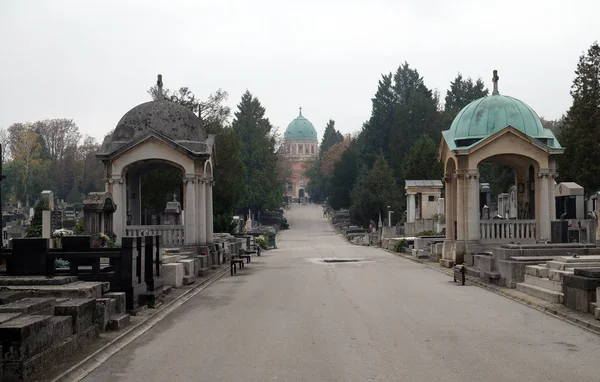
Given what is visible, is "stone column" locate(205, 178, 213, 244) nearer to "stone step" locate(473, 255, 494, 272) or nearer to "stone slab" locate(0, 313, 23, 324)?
"stone step" locate(473, 255, 494, 272)

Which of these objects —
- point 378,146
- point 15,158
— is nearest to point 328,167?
point 378,146

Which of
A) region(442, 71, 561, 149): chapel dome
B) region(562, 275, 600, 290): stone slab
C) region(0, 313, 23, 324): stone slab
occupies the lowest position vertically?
region(562, 275, 600, 290): stone slab

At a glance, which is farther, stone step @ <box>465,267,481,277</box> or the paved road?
stone step @ <box>465,267,481,277</box>

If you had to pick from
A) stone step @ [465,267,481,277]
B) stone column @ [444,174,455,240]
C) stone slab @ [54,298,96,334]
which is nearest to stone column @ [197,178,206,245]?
stone column @ [444,174,455,240]

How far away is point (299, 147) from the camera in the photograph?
17900cm

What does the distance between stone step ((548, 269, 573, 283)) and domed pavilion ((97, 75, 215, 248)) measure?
14.1m

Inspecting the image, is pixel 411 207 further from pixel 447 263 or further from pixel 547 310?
pixel 547 310

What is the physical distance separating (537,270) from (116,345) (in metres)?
10.6

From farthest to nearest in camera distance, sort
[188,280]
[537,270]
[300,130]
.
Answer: [300,130] < [188,280] < [537,270]

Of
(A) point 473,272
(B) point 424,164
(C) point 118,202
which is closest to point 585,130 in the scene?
(B) point 424,164

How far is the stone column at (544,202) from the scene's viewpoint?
89.6 feet

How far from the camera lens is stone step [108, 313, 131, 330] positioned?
1241cm

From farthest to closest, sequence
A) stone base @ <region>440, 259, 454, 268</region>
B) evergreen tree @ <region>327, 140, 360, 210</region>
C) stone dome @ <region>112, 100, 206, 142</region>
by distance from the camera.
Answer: evergreen tree @ <region>327, 140, 360, 210</region> → stone base @ <region>440, 259, 454, 268</region> → stone dome @ <region>112, 100, 206, 142</region>

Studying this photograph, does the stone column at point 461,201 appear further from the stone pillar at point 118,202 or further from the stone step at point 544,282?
the stone pillar at point 118,202
